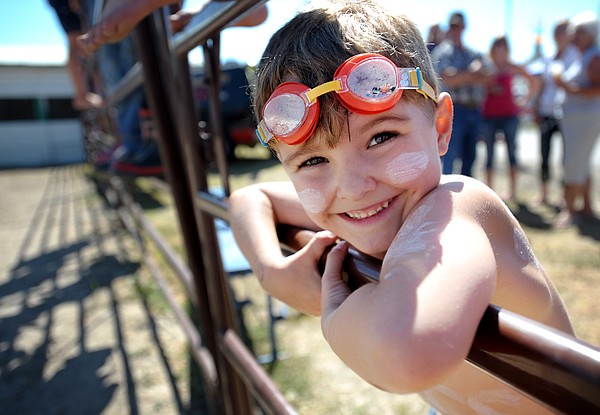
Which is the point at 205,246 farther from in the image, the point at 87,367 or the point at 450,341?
the point at 87,367

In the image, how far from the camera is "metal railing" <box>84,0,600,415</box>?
0.40 metres

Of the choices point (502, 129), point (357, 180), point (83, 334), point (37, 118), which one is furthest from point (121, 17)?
point (37, 118)

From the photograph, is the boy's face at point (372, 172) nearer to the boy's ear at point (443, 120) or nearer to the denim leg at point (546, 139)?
the boy's ear at point (443, 120)

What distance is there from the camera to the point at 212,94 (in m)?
1.19

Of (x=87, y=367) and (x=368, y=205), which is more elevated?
(x=368, y=205)

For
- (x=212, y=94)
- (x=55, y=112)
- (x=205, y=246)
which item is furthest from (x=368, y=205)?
(x=55, y=112)

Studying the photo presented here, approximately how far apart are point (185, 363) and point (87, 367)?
1.77 ft

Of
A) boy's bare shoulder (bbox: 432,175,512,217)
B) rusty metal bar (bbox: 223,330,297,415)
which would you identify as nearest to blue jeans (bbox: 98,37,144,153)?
rusty metal bar (bbox: 223,330,297,415)

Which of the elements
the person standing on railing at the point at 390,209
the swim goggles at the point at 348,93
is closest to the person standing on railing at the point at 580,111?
the person standing on railing at the point at 390,209

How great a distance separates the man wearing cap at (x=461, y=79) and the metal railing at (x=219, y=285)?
1.97m

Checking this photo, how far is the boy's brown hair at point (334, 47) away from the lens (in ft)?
2.10

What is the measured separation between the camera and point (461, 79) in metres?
→ 3.15

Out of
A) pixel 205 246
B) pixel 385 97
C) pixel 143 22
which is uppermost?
pixel 143 22

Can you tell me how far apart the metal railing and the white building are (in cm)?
1589
